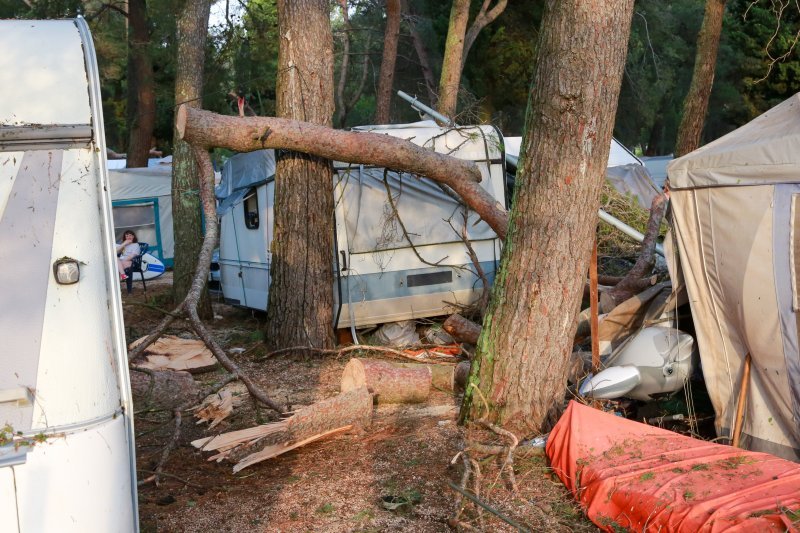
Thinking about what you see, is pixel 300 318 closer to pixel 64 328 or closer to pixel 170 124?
pixel 64 328

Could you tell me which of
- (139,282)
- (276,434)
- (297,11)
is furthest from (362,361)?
(139,282)

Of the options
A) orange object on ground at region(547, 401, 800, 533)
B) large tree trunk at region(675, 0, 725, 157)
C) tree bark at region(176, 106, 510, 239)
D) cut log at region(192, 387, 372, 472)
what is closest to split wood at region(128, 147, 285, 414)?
cut log at region(192, 387, 372, 472)

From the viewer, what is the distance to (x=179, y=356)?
32.7 ft

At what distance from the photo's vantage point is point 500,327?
6.41 meters

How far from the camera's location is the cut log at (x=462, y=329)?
9.40 m

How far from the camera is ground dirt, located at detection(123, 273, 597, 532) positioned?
5.21 meters

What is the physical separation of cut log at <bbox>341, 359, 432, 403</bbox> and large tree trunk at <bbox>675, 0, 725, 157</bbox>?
31.0 ft

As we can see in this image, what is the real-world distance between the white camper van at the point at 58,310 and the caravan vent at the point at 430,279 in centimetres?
705

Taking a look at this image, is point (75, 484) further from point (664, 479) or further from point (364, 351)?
point (364, 351)

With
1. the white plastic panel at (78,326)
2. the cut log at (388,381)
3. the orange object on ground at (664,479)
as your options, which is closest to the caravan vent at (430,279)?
the cut log at (388,381)

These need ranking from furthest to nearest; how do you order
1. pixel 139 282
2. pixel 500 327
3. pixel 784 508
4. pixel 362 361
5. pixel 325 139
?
pixel 139 282 → pixel 325 139 → pixel 362 361 → pixel 500 327 → pixel 784 508

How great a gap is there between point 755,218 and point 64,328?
465 cm

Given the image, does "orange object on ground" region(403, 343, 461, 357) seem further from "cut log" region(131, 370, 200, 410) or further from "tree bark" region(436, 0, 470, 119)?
"tree bark" region(436, 0, 470, 119)

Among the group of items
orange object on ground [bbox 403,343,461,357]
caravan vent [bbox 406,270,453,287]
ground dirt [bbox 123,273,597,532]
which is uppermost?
caravan vent [bbox 406,270,453,287]
